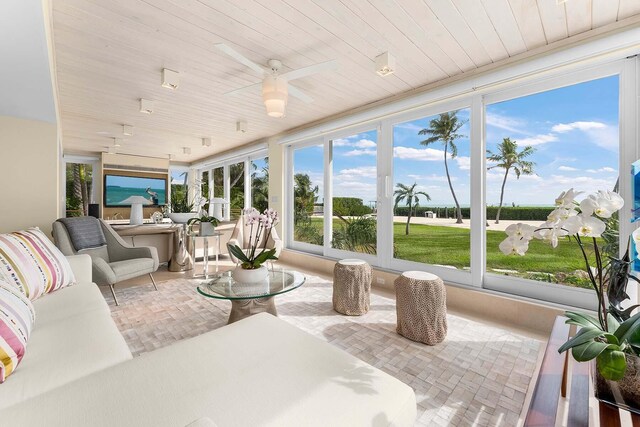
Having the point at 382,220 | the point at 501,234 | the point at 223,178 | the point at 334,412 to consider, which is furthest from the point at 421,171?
the point at 223,178

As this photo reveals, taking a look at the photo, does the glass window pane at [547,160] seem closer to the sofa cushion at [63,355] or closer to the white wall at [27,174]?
the sofa cushion at [63,355]

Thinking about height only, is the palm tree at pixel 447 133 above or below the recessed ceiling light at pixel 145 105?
below

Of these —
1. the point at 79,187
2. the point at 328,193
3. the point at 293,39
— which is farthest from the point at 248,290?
the point at 79,187

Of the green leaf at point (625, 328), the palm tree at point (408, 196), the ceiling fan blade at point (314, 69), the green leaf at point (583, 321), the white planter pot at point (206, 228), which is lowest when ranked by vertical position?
the green leaf at point (583, 321)

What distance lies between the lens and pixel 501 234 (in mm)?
2686

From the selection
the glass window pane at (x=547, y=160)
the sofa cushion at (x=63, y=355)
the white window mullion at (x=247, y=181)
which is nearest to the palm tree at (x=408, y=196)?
the glass window pane at (x=547, y=160)

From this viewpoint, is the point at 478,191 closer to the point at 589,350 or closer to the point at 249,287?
the point at 589,350

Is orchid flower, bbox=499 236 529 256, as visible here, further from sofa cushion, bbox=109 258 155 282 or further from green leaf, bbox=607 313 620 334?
sofa cushion, bbox=109 258 155 282

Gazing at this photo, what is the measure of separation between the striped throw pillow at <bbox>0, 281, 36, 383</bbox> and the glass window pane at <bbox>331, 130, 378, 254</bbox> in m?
3.23

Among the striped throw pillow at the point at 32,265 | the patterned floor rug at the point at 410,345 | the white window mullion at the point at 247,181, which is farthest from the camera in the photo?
the white window mullion at the point at 247,181

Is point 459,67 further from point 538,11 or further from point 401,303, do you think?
point 401,303

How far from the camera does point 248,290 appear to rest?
2031 millimetres

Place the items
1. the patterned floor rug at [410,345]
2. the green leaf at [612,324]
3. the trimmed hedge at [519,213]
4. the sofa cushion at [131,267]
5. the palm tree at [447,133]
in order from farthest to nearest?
1. the palm tree at [447,133]
2. the sofa cushion at [131,267]
3. the trimmed hedge at [519,213]
4. the patterned floor rug at [410,345]
5. the green leaf at [612,324]

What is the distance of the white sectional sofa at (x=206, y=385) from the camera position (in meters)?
0.78
